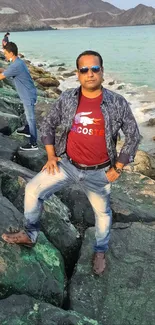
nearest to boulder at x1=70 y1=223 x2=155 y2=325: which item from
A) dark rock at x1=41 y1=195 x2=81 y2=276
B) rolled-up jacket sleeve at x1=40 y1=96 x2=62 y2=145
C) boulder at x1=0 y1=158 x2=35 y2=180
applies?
dark rock at x1=41 y1=195 x2=81 y2=276

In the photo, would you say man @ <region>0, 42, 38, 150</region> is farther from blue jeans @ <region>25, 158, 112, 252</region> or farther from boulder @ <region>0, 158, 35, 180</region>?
blue jeans @ <region>25, 158, 112, 252</region>

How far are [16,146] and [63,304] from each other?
14.7 ft

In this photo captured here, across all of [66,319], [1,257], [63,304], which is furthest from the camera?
[63,304]

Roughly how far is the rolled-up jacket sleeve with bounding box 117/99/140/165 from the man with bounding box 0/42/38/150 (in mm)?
4262

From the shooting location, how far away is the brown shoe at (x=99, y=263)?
190 inches

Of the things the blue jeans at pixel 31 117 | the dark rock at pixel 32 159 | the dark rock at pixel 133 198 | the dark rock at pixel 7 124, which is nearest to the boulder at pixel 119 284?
the dark rock at pixel 133 198

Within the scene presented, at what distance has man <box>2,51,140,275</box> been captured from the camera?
156 inches

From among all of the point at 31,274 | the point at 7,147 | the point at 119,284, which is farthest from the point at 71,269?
the point at 7,147

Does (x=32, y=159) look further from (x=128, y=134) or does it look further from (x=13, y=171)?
(x=128, y=134)

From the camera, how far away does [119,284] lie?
4.73m

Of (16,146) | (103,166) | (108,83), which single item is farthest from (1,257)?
(108,83)

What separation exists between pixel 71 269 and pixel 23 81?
432cm

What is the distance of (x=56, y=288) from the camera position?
441 centimetres

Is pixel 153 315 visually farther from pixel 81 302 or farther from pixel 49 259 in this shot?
pixel 49 259
